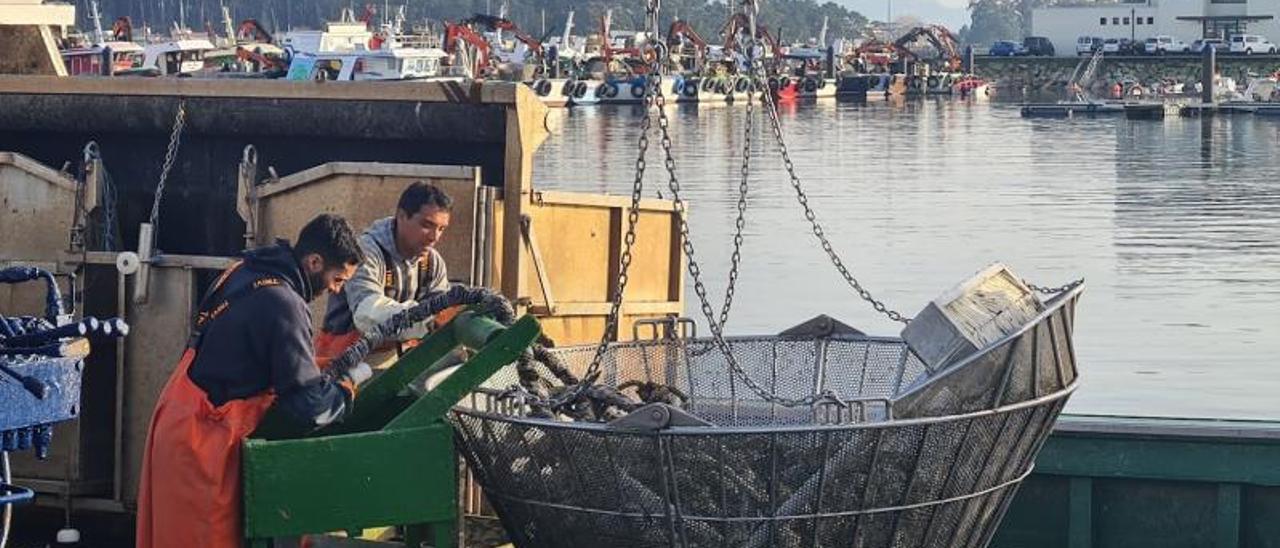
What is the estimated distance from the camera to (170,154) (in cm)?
905

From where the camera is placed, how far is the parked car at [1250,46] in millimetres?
109456

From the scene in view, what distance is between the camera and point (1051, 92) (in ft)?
379

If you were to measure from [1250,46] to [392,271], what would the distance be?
353 ft

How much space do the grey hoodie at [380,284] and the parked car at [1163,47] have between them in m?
107

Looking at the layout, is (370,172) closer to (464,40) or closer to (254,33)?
(464,40)

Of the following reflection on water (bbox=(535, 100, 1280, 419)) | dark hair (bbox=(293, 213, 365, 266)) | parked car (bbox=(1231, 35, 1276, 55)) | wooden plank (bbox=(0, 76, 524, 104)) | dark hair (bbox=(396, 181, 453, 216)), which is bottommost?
reflection on water (bbox=(535, 100, 1280, 419))

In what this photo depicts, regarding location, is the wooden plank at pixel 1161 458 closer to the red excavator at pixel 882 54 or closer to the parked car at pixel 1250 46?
the parked car at pixel 1250 46

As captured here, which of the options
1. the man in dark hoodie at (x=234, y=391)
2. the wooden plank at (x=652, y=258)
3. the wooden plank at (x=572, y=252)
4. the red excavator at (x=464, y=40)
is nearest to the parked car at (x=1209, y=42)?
the red excavator at (x=464, y=40)

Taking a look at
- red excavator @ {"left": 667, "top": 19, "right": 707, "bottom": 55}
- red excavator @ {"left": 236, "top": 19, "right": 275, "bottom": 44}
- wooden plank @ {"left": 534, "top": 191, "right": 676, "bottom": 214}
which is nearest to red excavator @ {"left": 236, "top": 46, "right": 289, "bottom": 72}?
red excavator @ {"left": 236, "top": 19, "right": 275, "bottom": 44}

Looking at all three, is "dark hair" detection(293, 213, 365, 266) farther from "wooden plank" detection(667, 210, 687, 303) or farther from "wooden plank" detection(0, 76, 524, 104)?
"wooden plank" detection(667, 210, 687, 303)

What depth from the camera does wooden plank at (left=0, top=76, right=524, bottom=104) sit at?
8.61 m

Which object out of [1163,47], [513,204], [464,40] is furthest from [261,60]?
[513,204]

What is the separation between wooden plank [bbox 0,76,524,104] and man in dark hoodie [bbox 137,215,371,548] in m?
2.22

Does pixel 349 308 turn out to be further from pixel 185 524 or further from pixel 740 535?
pixel 740 535
